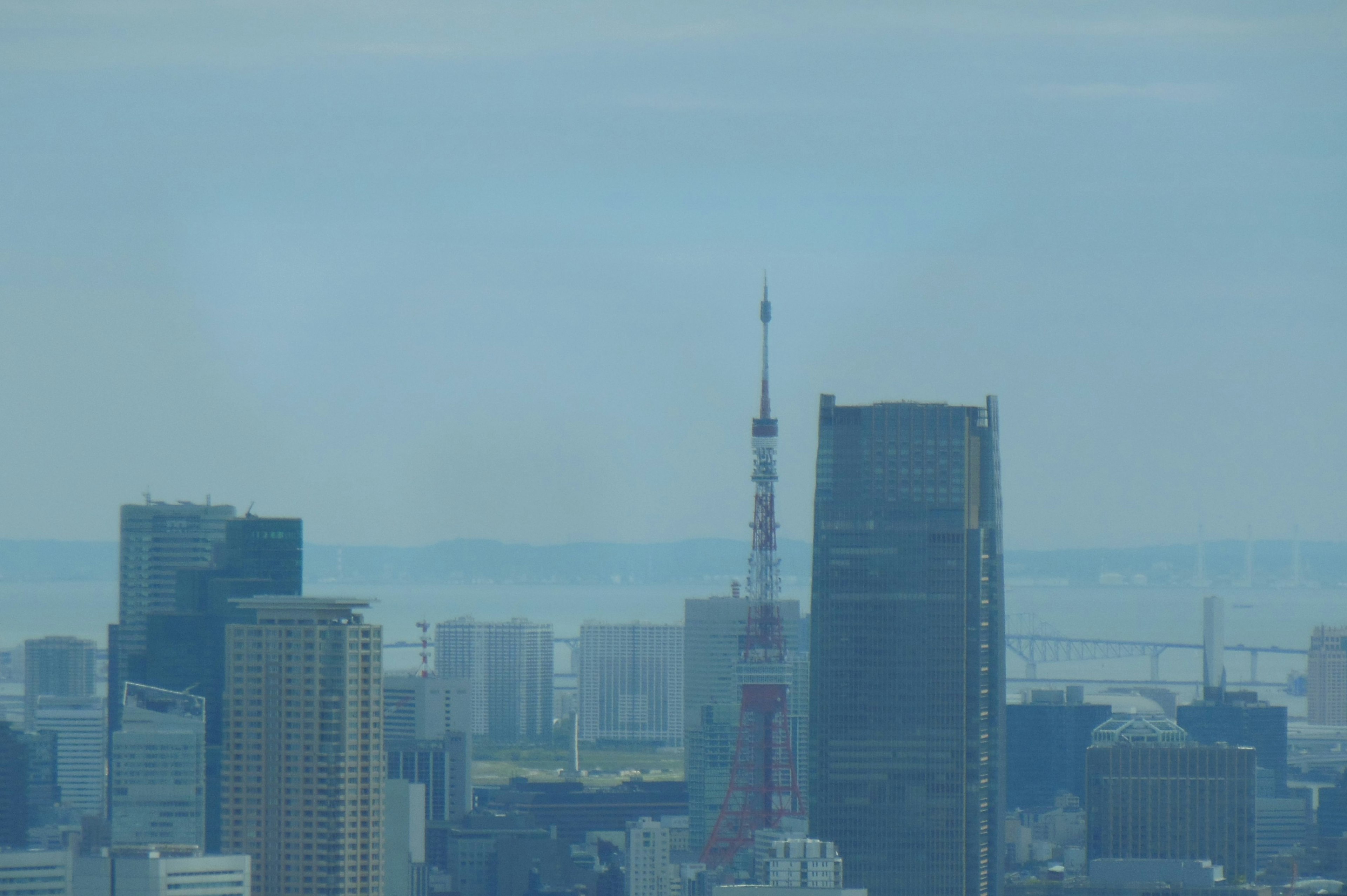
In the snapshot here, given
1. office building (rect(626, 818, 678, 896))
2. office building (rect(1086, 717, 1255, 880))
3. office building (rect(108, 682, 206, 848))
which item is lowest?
office building (rect(626, 818, 678, 896))

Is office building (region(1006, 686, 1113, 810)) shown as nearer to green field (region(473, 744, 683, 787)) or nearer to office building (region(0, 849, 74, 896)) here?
green field (region(473, 744, 683, 787))

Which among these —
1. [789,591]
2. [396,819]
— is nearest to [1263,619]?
[789,591]

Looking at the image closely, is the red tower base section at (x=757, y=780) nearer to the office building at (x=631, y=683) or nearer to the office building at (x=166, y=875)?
the office building at (x=166, y=875)

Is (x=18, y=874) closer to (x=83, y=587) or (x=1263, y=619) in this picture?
(x=83, y=587)

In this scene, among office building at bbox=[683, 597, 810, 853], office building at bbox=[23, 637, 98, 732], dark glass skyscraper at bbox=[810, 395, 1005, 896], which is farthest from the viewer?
office building at bbox=[23, 637, 98, 732]

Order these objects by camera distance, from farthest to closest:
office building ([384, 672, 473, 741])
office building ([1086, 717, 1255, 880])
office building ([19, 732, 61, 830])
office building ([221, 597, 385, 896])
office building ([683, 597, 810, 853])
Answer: office building ([384, 672, 473, 741]) → office building ([683, 597, 810, 853]) → office building ([1086, 717, 1255, 880]) → office building ([19, 732, 61, 830]) → office building ([221, 597, 385, 896])

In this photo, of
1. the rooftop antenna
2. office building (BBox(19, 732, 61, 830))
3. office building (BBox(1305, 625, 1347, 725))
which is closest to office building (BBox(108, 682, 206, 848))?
office building (BBox(19, 732, 61, 830))
